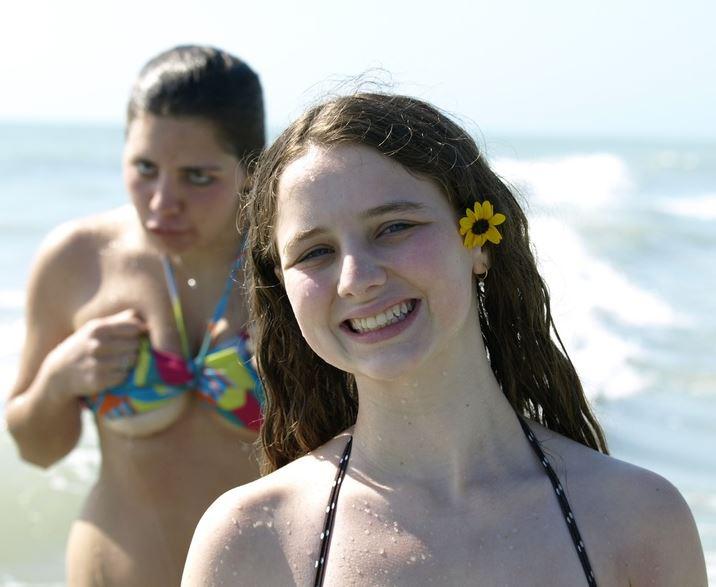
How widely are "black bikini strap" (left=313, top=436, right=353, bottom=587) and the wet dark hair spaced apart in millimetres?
1249

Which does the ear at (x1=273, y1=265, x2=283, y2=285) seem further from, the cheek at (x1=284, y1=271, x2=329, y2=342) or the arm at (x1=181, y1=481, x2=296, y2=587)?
the arm at (x1=181, y1=481, x2=296, y2=587)

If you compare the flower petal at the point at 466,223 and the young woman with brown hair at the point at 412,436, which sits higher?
the flower petal at the point at 466,223

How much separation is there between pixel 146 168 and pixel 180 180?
0.11 metres

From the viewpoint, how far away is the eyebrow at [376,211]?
223cm

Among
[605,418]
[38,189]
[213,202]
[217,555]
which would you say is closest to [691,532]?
[217,555]

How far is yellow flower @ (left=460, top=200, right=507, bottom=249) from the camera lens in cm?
236

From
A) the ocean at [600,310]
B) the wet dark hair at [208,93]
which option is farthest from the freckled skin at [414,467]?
the wet dark hair at [208,93]

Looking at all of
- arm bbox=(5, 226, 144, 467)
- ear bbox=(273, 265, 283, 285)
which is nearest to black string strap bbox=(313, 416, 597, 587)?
ear bbox=(273, 265, 283, 285)

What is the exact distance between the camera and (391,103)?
2441 mm

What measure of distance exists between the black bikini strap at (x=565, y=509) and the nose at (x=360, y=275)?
463 mm

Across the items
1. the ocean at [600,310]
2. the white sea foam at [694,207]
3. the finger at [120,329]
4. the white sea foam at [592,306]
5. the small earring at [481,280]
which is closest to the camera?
the small earring at [481,280]

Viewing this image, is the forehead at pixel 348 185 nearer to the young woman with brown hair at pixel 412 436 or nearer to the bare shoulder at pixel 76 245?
the young woman with brown hair at pixel 412 436

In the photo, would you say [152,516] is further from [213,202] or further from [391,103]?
[391,103]

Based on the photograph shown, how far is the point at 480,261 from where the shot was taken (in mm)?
2438
